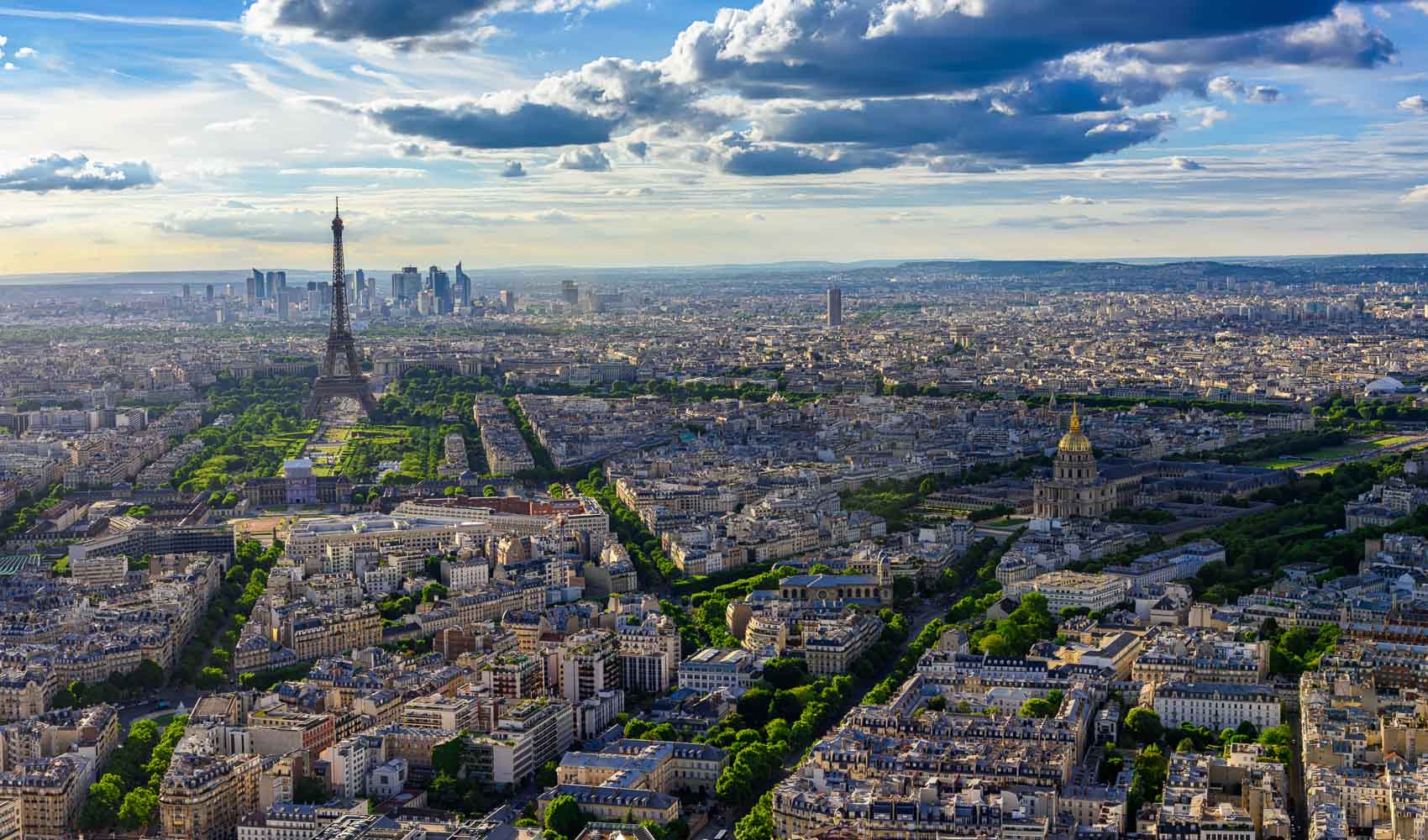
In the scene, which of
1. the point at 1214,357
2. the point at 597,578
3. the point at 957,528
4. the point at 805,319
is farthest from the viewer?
the point at 805,319

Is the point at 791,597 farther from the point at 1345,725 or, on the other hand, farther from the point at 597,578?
the point at 1345,725

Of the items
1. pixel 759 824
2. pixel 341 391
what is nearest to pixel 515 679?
pixel 759 824

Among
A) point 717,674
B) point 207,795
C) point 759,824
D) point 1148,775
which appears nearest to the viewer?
point 759,824

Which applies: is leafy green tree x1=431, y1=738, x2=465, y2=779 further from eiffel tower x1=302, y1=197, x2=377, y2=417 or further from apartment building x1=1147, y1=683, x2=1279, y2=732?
eiffel tower x1=302, y1=197, x2=377, y2=417

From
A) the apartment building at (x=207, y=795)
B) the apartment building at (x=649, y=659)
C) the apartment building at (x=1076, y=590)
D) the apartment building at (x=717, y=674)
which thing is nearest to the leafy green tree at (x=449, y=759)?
the apartment building at (x=207, y=795)

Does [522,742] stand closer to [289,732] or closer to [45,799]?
[289,732]

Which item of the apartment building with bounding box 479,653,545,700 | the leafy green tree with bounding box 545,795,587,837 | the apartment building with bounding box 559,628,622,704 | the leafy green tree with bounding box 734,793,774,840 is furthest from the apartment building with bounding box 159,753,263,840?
the leafy green tree with bounding box 734,793,774,840

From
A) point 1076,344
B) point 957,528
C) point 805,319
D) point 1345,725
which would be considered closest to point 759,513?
point 957,528

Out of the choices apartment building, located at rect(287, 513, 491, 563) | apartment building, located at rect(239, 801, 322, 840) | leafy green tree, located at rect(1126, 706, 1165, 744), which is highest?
apartment building, located at rect(287, 513, 491, 563)
